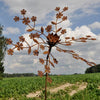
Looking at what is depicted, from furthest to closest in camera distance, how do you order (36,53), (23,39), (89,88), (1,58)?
1. (1,58)
2. (89,88)
3. (23,39)
4. (36,53)

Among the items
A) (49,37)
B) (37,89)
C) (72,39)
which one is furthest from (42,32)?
→ (37,89)

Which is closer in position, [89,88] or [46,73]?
[46,73]

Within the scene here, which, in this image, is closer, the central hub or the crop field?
the central hub

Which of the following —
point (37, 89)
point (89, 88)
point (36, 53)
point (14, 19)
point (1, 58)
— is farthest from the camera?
point (1, 58)

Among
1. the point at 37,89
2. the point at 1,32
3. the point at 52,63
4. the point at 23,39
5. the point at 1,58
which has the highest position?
the point at 1,32

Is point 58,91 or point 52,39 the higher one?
point 52,39

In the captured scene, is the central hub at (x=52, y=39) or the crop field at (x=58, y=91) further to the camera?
the crop field at (x=58, y=91)

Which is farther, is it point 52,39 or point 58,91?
point 58,91

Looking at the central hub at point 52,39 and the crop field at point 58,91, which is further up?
the central hub at point 52,39

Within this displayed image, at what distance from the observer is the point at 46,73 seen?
187 cm

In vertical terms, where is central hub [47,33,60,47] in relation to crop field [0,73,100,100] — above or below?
above

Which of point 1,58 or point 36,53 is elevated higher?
point 1,58

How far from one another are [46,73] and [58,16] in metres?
0.81

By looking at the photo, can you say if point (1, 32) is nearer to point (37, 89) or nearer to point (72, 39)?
point (37, 89)
